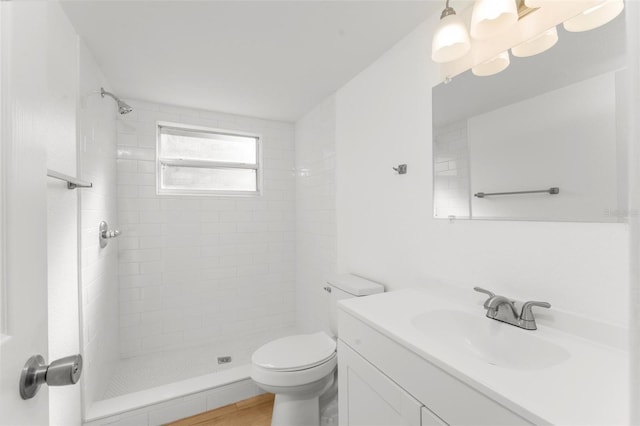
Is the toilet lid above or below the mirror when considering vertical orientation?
below

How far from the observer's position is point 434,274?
54.7 inches

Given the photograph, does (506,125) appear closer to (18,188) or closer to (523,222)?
(523,222)

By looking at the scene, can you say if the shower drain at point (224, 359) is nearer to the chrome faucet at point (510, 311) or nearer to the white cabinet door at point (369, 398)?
the white cabinet door at point (369, 398)

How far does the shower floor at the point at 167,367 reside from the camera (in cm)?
200

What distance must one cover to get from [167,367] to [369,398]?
1.86 metres

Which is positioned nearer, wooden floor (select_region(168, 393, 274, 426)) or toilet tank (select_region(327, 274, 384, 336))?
toilet tank (select_region(327, 274, 384, 336))

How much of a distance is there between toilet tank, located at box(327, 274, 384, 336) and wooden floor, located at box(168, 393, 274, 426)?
26.8 inches

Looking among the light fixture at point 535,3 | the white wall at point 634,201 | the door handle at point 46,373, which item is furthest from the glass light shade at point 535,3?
the door handle at point 46,373

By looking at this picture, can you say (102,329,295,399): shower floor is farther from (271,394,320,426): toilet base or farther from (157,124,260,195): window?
(157,124,260,195): window

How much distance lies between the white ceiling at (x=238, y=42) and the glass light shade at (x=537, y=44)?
457 mm

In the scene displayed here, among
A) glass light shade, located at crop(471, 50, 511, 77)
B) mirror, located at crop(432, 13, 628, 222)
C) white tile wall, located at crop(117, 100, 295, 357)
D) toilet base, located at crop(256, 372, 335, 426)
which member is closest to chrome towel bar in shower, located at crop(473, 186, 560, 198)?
mirror, located at crop(432, 13, 628, 222)

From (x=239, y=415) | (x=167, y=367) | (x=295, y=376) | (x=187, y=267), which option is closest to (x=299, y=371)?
(x=295, y=376)

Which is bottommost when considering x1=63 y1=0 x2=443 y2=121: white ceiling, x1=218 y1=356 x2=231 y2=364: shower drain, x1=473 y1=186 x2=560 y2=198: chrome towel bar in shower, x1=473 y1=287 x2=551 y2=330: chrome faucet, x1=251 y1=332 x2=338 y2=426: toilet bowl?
x1=218 y1=356 x2=231 y2=364: shower drain

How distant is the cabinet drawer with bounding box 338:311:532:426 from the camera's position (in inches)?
26.2
